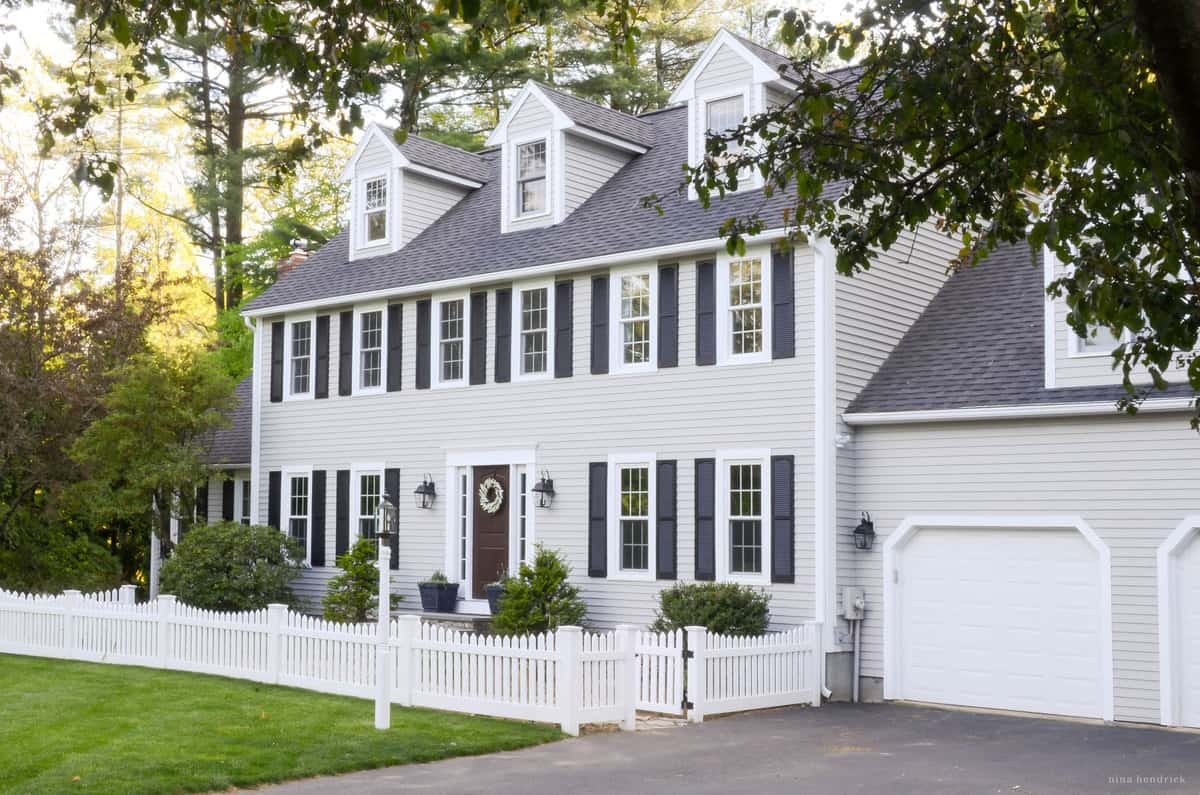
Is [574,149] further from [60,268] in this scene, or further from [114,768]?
[114,768]

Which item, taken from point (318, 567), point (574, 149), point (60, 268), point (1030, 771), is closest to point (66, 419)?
point (60, 268)

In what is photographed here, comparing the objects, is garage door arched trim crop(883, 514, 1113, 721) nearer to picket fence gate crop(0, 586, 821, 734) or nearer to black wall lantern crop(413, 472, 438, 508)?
picket fence gate crop(0, 586, 821, 734)

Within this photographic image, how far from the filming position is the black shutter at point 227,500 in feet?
84.4

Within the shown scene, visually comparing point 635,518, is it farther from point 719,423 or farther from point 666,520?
→ point 719,423

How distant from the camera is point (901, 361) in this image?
18281 millimetres

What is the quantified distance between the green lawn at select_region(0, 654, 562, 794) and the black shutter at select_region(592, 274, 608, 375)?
250 inches

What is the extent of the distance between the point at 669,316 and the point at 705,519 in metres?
2.89

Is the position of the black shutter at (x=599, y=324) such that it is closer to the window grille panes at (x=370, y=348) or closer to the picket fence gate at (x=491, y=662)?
the picket fence gate at (x=491, y=662)

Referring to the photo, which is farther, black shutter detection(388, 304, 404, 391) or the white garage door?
black shutter detection(388, 304, 404, 391)

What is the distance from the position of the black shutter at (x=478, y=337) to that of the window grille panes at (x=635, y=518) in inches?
126

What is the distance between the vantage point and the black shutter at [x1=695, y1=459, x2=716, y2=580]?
18203 mm

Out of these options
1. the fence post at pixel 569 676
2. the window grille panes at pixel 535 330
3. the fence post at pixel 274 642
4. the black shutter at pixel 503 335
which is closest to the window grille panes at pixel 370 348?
the black shutter at pixel 503 335

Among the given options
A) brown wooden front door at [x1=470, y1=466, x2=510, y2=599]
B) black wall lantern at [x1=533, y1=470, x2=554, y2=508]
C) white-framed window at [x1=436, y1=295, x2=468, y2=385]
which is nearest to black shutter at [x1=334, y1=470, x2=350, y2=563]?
white-framed window at [x1=436, y1=295, x2=468, y2=385]

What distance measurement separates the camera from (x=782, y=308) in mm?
17781
